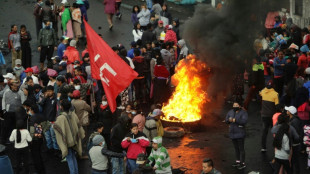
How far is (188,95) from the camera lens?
18.5m

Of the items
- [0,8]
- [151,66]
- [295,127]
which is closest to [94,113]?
[151,66]

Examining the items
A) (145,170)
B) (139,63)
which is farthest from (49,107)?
(145,170)

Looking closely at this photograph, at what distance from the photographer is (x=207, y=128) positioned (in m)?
17.7

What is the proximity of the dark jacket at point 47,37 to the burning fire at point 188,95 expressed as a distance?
4536mm

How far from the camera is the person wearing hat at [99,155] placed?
12.6 metres

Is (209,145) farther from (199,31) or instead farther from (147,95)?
(199,31)

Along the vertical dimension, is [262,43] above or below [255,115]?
above

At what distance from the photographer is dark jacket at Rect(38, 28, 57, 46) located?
838 inches

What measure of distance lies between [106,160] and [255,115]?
729 centimetres

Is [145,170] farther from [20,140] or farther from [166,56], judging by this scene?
[166,56]

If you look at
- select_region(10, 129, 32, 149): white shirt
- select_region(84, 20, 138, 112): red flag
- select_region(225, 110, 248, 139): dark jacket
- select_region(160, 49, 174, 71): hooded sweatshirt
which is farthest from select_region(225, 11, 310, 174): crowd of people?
select_region(10, 129, 32, 149): white shirt

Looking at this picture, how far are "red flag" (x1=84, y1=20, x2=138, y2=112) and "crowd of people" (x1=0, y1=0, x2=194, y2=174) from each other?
2.25 feet

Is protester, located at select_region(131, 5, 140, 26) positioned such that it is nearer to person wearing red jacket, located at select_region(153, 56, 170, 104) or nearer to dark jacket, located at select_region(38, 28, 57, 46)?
dark jacket, located at select_region(38, 28, 57, 46)

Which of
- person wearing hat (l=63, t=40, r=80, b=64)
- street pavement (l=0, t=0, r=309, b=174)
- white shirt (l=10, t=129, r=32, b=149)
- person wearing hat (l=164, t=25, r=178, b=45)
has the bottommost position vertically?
street pavement (l=0, t=0, r=309, b=174)
